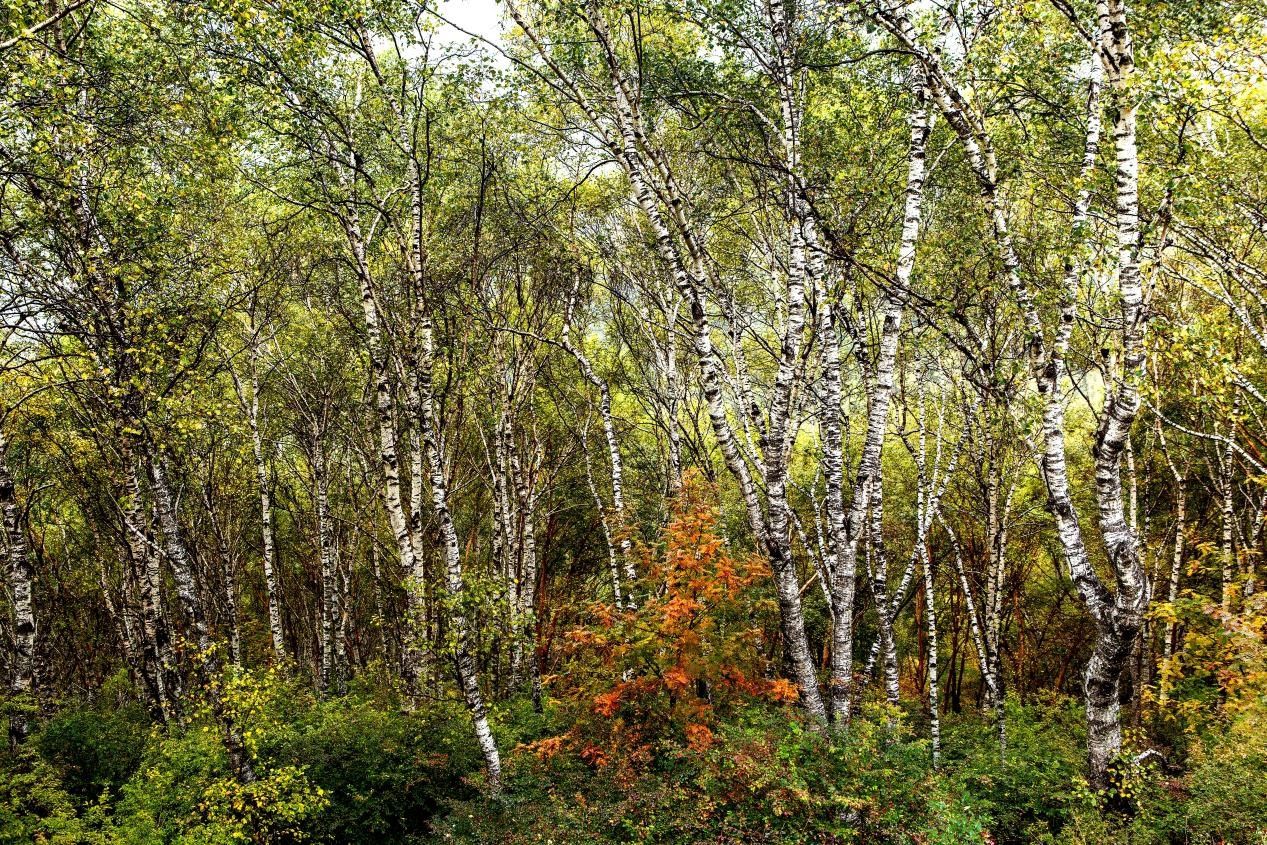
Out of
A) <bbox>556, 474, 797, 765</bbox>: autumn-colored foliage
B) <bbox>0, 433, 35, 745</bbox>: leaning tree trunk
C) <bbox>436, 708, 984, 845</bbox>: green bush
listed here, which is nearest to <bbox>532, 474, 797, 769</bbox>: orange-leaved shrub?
<bbox>556, 474, 797, 765</bbox>: autumn-colored foliage

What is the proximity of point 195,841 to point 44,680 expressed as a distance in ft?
41.7

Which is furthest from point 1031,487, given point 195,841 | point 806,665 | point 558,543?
point 195,841

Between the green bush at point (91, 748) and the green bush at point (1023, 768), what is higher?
the green bush at point (91, 748)

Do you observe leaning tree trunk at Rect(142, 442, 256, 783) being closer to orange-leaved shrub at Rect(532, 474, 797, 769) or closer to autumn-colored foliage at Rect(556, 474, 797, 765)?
orange-leaved shrub at Rect(532, 474, 797, 769)

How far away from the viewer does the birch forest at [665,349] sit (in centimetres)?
600

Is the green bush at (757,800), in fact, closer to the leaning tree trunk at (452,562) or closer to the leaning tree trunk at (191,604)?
the leaning tree trunk at (452,562)

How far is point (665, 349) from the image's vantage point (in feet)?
43.9

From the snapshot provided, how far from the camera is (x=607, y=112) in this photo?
25.6ft

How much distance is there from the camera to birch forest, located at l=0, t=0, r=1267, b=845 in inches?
236

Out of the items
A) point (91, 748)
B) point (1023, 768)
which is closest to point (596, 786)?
point (1023, 768)

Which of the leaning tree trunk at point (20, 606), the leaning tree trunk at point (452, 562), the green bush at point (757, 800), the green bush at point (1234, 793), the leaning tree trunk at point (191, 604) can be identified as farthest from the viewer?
the leaning tree trunk at point (20, 606)

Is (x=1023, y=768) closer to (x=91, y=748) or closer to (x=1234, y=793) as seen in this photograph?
(x=1234, y=793)

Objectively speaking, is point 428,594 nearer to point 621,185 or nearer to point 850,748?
point 850,748

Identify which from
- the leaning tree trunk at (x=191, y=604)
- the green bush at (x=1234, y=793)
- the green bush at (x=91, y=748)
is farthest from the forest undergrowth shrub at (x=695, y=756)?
the green bush at (x=91, y=748)
